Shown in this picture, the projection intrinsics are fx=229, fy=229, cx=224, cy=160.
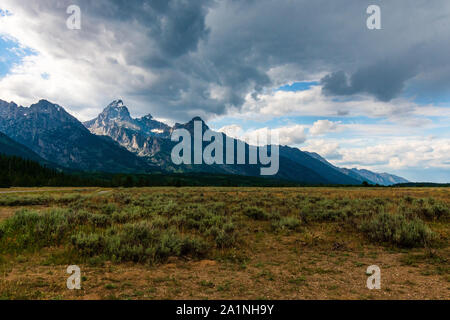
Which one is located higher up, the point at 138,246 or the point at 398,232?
the point at 398,232

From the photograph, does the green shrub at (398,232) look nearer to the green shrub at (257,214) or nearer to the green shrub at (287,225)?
the green shrub at (287,225)

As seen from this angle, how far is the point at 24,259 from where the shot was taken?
8.76 m

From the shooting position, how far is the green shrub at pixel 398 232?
10867 millimetres

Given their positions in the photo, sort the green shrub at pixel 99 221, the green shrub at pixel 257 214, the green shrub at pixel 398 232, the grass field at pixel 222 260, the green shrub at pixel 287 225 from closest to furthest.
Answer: the grass field at pixel 222 260 → the green shrub at pixel 398 232 → the green shrub at pixel 99 221 → the green shrub at pixel 287 225 → the green shrub at pixel 257 214

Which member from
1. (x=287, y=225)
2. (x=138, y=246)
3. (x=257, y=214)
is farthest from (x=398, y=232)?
(x=138, y=246)

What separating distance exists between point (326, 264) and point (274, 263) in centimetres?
198

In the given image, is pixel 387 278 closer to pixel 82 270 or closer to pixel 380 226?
pixel 380 226

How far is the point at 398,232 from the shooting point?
11164 millimetres

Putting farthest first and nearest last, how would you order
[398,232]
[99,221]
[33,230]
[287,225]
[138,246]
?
[287,225], [99,221], [33,230], [398,232], [138,246]

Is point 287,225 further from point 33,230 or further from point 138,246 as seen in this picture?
point 33,230

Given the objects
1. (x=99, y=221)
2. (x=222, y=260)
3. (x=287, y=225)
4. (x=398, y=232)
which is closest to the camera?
(x=222, y=260)

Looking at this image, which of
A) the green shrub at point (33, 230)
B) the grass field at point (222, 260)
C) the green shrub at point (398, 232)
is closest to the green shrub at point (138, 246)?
the grass field at point (222, 260)

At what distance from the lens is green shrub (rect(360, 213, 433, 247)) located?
10.9 m

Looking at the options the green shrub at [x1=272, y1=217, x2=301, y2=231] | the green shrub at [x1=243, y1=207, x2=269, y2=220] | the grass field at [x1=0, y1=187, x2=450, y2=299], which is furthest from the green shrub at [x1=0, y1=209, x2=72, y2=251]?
the green shrub at [x1=243, y1=207, x2=269, y2=220]
